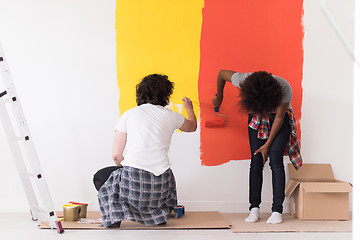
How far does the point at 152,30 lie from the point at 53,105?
888mm

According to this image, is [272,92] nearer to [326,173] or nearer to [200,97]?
[200,97]

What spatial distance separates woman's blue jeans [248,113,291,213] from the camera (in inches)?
103

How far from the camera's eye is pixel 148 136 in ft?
7.49

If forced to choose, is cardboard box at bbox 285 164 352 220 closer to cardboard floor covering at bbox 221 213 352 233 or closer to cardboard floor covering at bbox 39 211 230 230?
cardboard floor covering at bbox 221 213 352 233

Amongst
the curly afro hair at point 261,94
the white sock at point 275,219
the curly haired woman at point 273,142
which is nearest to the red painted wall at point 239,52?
the curly haired woman at point 273,142

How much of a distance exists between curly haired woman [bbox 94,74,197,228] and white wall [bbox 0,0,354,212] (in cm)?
63

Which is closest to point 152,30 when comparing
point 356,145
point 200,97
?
point 200,97

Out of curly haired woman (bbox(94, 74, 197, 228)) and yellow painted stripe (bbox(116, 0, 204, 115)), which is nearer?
curly haired woman (bbox(94, 74, 197, 228))

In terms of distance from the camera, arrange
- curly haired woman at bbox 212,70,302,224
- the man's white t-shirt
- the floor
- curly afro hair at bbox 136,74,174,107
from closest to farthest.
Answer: the floor → the man's white t-shirt → curly afro hair at bbox 136,74,174,107 → curly haired woman at bbox 212,70,302,224

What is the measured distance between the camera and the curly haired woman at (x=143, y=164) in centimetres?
227

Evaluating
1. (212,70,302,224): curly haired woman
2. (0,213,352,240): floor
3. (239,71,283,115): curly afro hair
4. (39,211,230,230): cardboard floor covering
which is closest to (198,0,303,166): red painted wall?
(212,70,302,224): curly haired woman

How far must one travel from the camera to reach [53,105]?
2969 mm

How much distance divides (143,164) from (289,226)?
0.94 metres

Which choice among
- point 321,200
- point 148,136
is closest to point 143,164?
point 148,136
